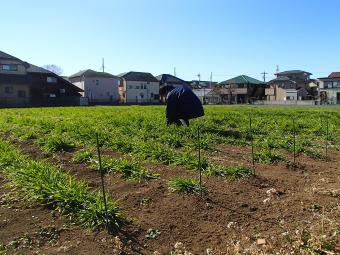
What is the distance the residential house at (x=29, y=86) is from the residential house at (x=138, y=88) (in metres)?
13.6

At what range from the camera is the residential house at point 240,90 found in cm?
7394

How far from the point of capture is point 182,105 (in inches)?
488

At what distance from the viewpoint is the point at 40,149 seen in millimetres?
8586

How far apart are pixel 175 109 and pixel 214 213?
8.10 meters

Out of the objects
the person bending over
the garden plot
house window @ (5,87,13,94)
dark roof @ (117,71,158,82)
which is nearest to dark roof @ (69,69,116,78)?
dark roof @ (117,71,158,82)

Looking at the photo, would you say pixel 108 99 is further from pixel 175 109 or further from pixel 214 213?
pixel 214 213

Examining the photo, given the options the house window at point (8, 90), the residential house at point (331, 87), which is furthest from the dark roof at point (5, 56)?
the residential house at point (331, 87)

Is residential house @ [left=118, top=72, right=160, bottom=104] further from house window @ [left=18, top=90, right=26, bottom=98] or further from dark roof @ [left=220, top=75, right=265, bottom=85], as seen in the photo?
house window @ [left=18, top=90, right=26, bottom=98]

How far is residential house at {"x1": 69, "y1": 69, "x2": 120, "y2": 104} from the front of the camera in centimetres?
6019

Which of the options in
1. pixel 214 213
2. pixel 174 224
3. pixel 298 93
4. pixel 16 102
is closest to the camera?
pixel 174 224

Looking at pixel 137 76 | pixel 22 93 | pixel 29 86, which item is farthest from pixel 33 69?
pixel 137 76

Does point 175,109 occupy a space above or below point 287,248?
above

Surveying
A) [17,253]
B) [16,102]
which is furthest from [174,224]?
[16,102]

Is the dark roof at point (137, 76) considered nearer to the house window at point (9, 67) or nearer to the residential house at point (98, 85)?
the residential house at point (98, 85)
